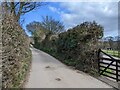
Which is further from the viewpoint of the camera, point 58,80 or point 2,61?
point 58,80

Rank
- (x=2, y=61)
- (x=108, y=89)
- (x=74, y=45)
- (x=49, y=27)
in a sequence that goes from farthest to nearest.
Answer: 1. (x=49, y=27)
2. (x=74, y=45)
3. (x=108, y=89)
4. (x=2, y=61)

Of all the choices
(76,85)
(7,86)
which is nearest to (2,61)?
(7,86)

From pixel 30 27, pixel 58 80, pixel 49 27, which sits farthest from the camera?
pixel 30 27

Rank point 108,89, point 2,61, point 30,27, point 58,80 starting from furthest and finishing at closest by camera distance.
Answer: point 30,27 → point 58,80 → point 108,89 → point 2,61

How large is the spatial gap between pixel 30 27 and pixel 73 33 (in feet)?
230

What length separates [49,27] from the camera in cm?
6369

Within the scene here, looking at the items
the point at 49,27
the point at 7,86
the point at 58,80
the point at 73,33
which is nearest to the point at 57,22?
the point at 49,27

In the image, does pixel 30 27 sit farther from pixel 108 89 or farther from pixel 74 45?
pixel 108 89

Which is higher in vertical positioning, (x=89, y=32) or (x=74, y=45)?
(x=89, y=32)

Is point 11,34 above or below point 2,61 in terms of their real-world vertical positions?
above

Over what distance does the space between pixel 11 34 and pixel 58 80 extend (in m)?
4.30

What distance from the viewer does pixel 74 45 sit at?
16.8 m

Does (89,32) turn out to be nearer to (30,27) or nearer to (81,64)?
(81,64)

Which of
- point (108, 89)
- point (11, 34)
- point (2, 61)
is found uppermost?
point (11, 34)
